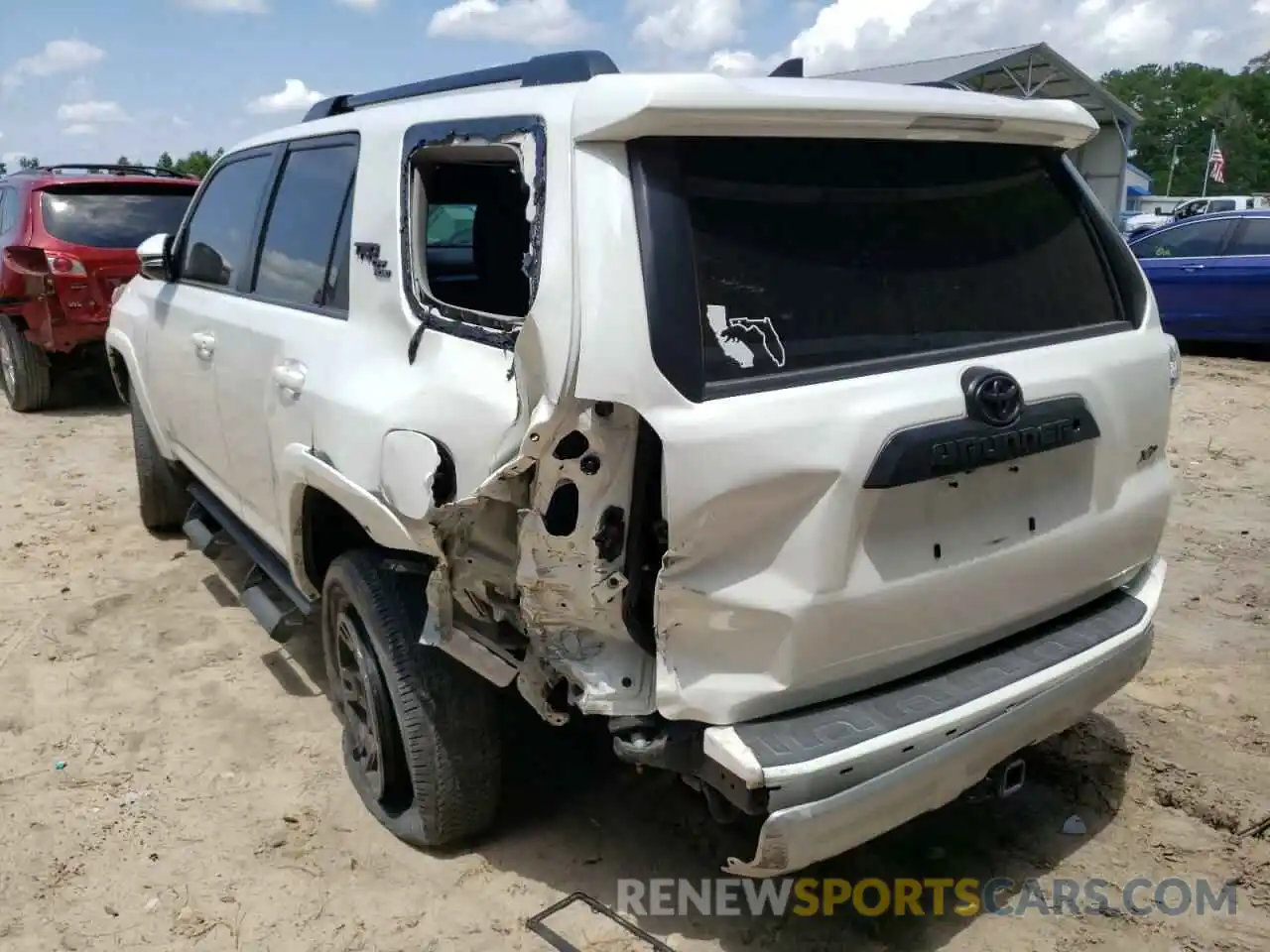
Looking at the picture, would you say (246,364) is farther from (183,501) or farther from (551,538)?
(183,501)

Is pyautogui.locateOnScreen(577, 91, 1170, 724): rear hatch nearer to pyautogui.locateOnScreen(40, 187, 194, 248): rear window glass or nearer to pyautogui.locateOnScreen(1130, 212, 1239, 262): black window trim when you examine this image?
pyautogui.locateOnScreen(40, 187, 194, 248): rear window glass

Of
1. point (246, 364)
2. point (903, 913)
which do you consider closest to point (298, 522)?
point (246, 364)

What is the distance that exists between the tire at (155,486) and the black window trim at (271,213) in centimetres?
169

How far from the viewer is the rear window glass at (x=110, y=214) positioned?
8164mm

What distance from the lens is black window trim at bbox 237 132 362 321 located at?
9.92 feet

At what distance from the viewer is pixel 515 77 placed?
9.12 feet

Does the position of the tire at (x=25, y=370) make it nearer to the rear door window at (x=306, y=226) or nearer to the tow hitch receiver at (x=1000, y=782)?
the rear door window at (x=306, y=226)

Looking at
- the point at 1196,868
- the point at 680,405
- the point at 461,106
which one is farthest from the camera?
the point at 1196,868

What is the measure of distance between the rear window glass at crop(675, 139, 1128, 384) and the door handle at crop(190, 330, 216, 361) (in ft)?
7.67


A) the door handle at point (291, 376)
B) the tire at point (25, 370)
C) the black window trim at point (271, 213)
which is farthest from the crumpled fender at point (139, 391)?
the tire at point (25, 370)

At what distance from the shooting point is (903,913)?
2689 millimetres

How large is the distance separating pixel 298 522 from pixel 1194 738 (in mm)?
2952

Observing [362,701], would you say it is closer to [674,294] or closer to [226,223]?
[674,294]

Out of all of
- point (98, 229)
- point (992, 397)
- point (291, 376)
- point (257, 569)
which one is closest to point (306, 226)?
point (291, 376)
